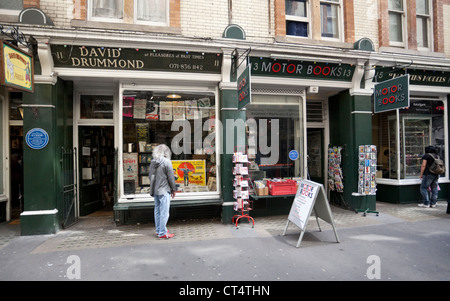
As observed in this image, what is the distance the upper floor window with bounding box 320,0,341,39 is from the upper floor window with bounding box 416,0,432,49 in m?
3.19

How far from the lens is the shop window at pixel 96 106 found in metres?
7.16

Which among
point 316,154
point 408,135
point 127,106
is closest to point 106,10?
point 127,106

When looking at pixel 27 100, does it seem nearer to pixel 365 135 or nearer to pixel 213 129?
pixel 213 129

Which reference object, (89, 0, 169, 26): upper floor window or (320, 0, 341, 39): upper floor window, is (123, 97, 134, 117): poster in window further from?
(320, 0, 341, 39): upper floor window

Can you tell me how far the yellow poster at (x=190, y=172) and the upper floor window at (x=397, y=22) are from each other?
289 inches

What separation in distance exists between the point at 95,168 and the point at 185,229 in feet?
12.2

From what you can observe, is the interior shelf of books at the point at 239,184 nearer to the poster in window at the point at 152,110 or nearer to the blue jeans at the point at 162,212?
the blue jeans at the point at 162,212

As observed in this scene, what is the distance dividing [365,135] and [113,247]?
7120 mm

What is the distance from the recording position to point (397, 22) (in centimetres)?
843

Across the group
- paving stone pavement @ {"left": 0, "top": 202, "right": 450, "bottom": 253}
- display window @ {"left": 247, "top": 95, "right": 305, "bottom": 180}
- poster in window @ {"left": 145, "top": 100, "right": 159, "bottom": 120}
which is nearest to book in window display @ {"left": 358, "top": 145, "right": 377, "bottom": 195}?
paving stone pavement @ {"left": 0, "top": 202, "right": 450, "bottom": 253}

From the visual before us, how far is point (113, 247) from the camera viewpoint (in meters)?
4.91

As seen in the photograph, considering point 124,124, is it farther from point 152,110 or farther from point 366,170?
point 366,170

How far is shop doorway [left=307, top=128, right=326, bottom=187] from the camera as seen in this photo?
8.73 metres

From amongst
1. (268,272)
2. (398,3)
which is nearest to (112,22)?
(268,272)
